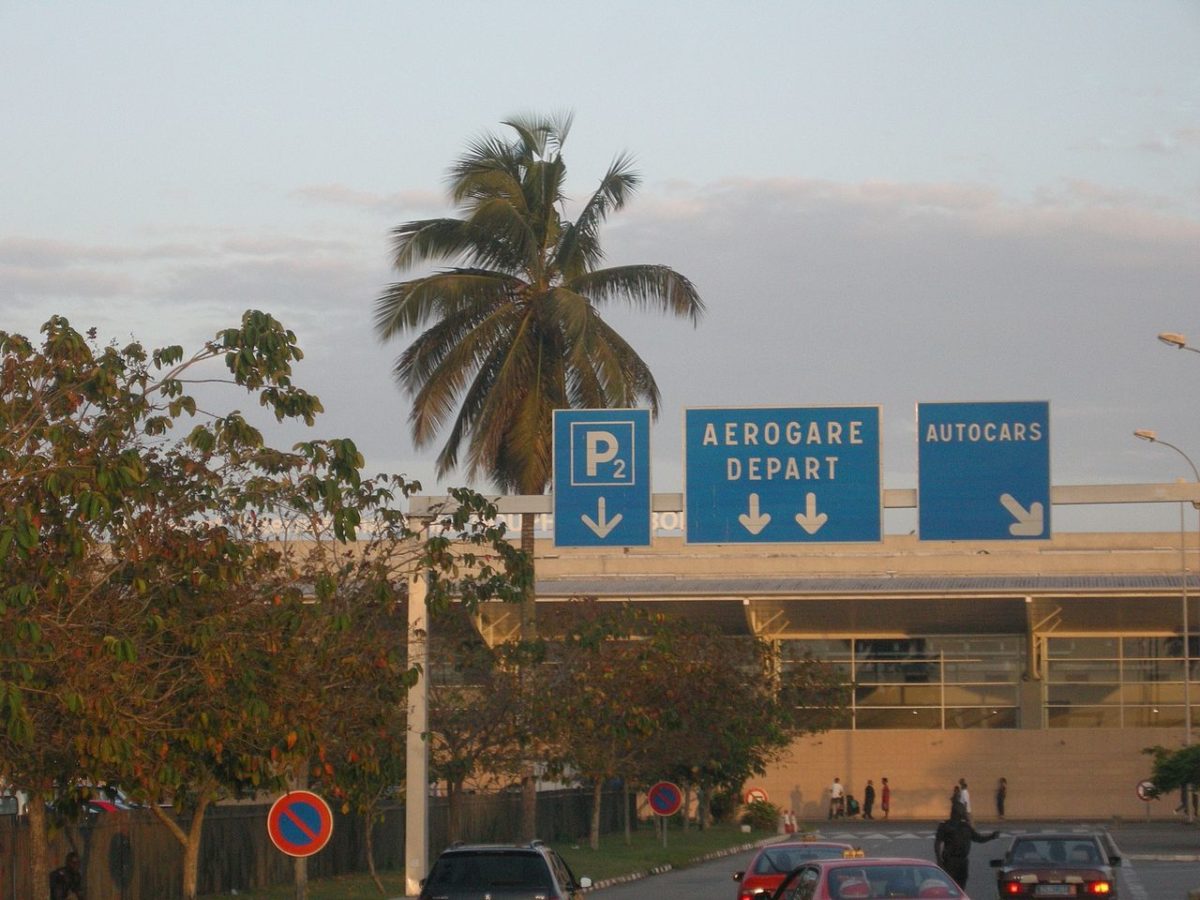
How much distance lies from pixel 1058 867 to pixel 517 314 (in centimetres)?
1662

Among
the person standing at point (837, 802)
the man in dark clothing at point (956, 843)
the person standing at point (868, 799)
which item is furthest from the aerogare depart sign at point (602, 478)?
the person standing at point (837, 802)

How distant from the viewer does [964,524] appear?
2378 cm

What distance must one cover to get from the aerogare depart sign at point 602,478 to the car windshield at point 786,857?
4553 millimetres

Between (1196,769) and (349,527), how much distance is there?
34782 mm

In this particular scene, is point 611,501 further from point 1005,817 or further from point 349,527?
point 1005,817

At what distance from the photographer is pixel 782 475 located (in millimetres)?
24266

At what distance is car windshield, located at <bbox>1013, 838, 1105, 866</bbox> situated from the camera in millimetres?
24266

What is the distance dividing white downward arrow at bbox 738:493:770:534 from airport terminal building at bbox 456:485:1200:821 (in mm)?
40439

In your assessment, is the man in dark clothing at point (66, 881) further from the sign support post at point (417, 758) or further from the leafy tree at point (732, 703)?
the leafy tree at point (732, 703)

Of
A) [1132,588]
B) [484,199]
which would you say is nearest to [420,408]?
[484,199]

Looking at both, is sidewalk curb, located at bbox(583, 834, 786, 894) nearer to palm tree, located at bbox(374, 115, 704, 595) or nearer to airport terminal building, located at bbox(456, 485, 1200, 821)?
palm tree, located at bbox(374, 115, 704, 595)

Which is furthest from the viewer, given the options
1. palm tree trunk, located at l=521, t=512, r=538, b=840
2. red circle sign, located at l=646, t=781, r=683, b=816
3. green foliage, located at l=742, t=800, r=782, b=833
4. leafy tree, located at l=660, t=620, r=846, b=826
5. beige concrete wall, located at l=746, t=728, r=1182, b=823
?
beige concrete wall, located at l=746, t=728, r=1182, b=823

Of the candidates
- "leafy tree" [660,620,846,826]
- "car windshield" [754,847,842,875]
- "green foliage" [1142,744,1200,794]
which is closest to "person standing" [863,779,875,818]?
"leafy tree" [660,620,846,826]

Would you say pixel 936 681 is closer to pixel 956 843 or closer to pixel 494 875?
pixel 956 843
